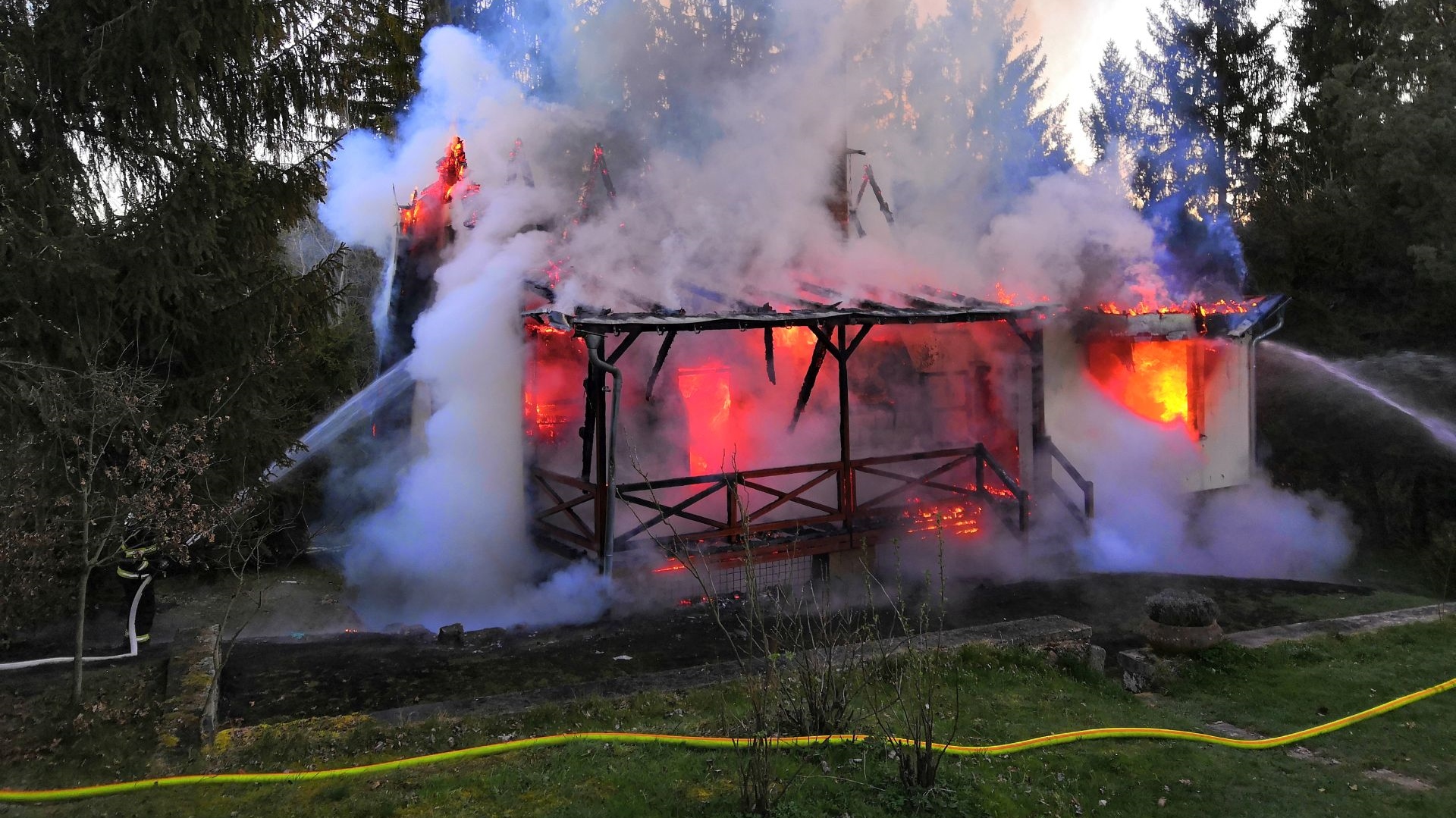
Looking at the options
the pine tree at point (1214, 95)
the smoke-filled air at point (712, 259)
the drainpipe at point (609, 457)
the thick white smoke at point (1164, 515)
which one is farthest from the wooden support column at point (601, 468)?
the pine tree at point (1214, 95)

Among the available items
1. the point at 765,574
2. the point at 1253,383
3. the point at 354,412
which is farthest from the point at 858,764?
the point at 1253,383

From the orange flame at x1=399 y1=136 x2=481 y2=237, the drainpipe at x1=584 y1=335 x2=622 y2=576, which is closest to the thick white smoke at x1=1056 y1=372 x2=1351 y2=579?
the drainpipe at x1=584 y1=335 x2=622 y2=576

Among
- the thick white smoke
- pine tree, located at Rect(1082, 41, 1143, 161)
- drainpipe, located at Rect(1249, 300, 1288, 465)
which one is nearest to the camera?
the thick white smoke

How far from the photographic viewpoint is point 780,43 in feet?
48.4

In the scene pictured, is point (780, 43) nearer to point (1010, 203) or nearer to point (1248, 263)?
point (1010, 203)

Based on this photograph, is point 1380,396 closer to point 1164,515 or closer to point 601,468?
point 1164,515

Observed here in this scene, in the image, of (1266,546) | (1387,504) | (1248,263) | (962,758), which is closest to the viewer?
(962,758)

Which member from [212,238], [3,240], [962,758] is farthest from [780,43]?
[962,758]

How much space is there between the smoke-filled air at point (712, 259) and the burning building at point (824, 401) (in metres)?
0.09

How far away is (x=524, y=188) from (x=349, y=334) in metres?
8.40

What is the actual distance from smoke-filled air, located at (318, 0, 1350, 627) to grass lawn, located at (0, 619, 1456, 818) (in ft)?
13.4

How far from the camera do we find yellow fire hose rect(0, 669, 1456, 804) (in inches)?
205

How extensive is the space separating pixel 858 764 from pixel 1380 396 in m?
17.4

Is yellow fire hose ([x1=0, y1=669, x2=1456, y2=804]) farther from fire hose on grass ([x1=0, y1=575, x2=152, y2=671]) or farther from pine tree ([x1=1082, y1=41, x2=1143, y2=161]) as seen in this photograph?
pine tree ([x1=1082, y1=41, x2=1143, y2=161])
